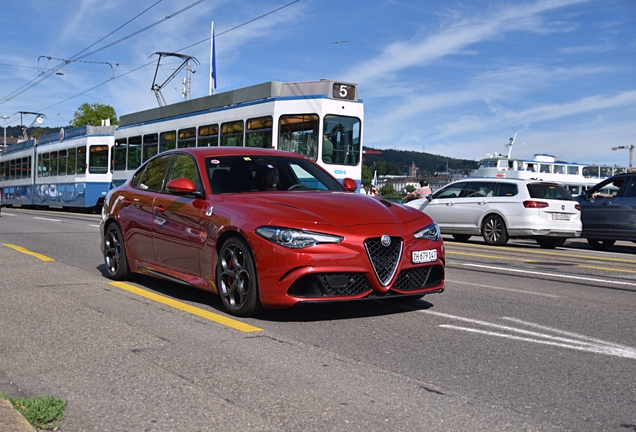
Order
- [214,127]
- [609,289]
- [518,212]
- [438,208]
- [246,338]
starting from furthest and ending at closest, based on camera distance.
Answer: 1. [214,127]
2. [438,208]
3. [518,212]
4. [609,289]
5. [246,338]

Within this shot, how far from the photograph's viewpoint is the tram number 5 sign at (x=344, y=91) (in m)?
18.9

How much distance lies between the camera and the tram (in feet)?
60.6

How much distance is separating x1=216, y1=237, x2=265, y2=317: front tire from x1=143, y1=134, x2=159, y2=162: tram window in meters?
18.9

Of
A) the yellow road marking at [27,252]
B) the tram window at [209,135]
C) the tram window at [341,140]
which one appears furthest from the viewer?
the tram window at [209,135]

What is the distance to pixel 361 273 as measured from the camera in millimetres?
5660

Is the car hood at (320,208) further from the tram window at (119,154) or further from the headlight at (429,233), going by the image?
the tram window at (119,154)

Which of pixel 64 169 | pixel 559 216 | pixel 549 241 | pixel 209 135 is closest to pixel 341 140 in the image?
pixel 209 135

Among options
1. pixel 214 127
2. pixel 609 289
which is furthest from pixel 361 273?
pixel 214 127

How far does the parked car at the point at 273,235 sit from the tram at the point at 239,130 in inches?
425

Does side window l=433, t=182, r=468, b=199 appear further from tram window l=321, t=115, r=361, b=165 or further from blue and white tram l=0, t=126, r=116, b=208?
blue and white tram l=0, t=126, r=116, b=208

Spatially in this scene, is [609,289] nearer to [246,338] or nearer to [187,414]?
[246,338]

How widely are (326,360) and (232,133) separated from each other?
15.8 metres

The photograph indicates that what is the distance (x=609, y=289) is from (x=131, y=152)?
68.6 ft

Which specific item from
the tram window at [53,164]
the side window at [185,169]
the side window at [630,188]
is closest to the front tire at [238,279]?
the side window at [185,169]
